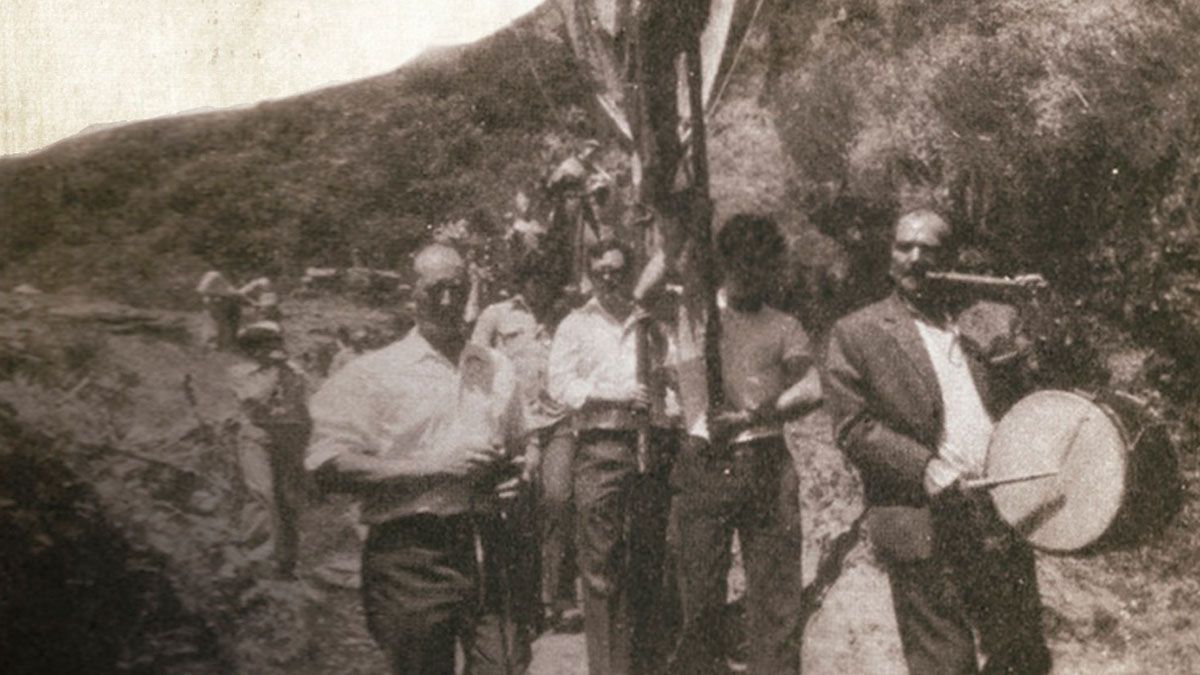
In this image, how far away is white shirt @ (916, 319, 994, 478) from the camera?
4.30 m

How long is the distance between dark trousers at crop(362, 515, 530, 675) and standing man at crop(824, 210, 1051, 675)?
1234 millimetres

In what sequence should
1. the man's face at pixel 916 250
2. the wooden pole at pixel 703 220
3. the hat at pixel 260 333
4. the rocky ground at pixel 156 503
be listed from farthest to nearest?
the man's face at pixel 916 250, the wooden pole at pixel 703 220, the hat at pixel 260 333, the rocky ground at pixel 156 503

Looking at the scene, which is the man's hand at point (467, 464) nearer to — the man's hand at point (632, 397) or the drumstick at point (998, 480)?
the man's hand at point (632, 397)

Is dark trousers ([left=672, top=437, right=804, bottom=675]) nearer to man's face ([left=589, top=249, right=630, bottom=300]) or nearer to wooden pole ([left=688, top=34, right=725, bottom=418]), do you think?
wooden pole ([left=688, top=34, right=725, bottom=418])

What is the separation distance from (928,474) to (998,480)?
230mm

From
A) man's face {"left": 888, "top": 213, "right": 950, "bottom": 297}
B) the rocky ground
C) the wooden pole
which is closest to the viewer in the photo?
the rocky ground

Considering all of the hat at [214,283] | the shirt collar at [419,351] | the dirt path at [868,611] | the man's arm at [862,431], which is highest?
the hat at [214,283]

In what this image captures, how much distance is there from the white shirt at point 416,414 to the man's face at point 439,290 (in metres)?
0.08

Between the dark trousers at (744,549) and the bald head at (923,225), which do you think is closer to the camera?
the dark trousers at (744,549)

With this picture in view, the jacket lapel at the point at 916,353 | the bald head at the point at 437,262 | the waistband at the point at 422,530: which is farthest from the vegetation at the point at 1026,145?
the waistband at the point at 422,530

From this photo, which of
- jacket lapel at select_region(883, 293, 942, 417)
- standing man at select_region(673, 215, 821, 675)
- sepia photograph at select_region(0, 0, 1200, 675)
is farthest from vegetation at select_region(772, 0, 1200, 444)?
standing man at select_region(673, 215, 821, 675)

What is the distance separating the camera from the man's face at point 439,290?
4.18m

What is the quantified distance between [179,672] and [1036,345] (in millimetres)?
2862

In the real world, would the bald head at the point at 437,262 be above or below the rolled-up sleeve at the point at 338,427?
above
